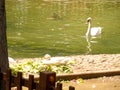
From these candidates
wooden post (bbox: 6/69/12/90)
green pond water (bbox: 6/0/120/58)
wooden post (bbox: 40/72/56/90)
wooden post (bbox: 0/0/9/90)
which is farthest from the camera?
green pond water (bbox: 6/0/120/58)

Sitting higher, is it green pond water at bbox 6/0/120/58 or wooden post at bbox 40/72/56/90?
wooden post at bbox 40/72/56/90

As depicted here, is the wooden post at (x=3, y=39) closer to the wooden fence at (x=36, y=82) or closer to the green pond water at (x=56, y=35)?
the wooden fence at (x=36, y=82)

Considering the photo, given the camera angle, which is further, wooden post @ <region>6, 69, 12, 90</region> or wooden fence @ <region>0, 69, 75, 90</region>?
wooden post @ <region>6, 69, 12, 90</region>

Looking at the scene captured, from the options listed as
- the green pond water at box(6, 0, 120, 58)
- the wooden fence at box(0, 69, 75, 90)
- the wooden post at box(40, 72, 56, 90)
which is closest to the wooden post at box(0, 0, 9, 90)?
the wooden fence at box(0, 69, 75, 90)

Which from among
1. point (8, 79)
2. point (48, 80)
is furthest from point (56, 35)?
point (48, 80)

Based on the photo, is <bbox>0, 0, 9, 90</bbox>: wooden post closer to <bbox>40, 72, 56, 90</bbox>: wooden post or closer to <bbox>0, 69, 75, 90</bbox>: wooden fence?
<bbox>0, 69, 75, 90</bbox>: wooden fence

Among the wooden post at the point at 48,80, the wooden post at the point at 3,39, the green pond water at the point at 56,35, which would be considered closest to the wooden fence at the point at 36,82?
the wooden post at the point at 48,80

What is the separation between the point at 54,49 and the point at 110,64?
5.62 m

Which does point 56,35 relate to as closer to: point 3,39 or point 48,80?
point 3,39

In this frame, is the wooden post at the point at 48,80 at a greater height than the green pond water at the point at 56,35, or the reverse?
the wooden post at the point at 48,80

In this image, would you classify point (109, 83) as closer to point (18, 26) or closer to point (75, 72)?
point (75, 72)

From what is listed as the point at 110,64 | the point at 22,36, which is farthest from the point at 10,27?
the point at 110,64

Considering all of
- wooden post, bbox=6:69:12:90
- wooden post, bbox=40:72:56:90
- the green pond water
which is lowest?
the green pond water

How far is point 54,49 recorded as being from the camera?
16594 millimetres
